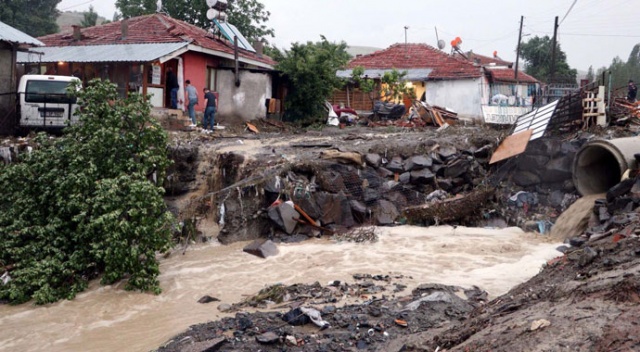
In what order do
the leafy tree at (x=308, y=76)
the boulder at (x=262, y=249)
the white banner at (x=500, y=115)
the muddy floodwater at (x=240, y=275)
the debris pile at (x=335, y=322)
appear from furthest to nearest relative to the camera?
the leafy tree at (x=308, y=76) < the white banner at (x=500, y=115) < the boulder at (x=262, y=249) < the muddy floodwater at (x=240, y=275) < the debris pile at (x=335, y=322)

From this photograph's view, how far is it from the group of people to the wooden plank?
8580 mm

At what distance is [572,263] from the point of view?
762cm

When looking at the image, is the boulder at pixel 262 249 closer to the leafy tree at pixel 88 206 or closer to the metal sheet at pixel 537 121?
the leafy tree at pixel 88 206

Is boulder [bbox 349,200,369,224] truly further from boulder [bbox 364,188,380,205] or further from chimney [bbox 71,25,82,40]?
chimney [bbox 71,25,82,40]

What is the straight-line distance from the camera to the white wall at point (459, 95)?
28375 millimetres

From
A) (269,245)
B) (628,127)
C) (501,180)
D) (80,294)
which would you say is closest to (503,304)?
(269,245)

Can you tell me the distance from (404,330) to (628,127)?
12.6 m

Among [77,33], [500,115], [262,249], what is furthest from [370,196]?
[77,33]

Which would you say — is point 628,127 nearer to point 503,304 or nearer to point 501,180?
point 501,180

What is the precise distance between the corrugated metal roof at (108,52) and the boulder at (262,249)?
7.93 metres

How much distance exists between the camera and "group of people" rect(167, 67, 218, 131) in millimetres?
18922

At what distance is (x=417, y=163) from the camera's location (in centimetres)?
1581

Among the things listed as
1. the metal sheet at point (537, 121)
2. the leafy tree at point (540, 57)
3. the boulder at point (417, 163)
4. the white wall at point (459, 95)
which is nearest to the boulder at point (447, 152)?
the boulder at point (417, 163)

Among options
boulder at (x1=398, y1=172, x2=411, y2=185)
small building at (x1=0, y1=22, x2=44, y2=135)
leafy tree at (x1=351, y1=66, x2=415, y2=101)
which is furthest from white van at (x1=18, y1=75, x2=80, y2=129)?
leafy tree at (x1=351, y1=66, x2=415, y2=101)
